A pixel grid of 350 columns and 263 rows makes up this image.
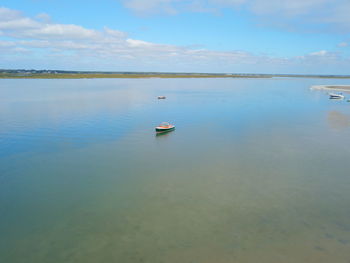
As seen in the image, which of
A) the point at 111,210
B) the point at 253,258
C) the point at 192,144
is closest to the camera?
the point at 253,258

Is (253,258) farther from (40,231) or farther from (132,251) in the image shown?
(40,231)

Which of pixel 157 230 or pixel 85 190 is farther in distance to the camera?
pixel 85 190

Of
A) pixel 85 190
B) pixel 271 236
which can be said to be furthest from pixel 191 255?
pixel 85 190

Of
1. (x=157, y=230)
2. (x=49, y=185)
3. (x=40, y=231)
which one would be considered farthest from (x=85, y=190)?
(x=157, y=230)

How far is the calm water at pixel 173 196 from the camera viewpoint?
14602 millimetres

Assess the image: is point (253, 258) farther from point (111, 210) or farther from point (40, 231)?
point (40, 231)

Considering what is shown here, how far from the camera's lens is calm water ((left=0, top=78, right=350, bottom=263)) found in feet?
47.9

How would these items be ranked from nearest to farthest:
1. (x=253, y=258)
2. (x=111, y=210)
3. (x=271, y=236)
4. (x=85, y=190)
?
(x=253, y=258) → (x=271, y=236) → (x=111, y=210) → (x=85, y=190)

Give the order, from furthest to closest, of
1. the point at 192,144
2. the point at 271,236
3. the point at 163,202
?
the point at 192,144 < the point at 163,202 < the point at 271,236

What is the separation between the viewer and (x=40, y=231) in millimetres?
15953

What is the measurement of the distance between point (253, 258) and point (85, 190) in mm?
13803

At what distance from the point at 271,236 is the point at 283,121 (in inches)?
1577

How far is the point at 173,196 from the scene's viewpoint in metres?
20.5

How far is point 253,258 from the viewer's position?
14.0 m
